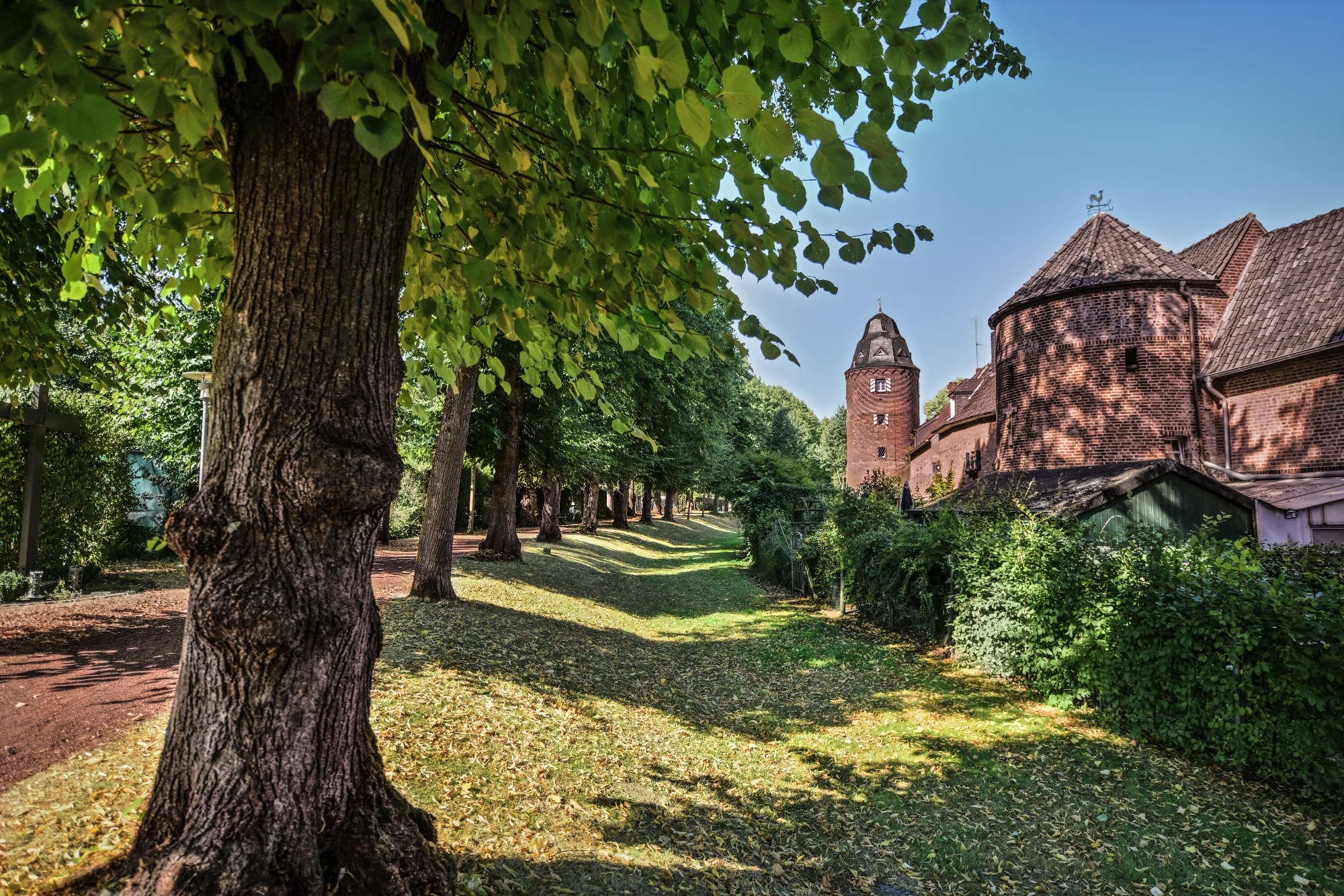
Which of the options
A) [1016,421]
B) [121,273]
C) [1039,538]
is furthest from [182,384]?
[1016,421]

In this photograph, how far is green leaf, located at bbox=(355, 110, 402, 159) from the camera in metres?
1.69

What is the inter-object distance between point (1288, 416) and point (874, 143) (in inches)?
886

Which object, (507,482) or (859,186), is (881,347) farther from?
(859,186)

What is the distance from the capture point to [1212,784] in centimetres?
589

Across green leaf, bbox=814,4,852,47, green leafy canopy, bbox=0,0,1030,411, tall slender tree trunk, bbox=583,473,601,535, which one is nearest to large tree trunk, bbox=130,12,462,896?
green leafy canopy, bbox=0,0,1030,411

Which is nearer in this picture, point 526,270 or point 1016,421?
point 526,270

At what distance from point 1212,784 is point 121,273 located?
32.4ft

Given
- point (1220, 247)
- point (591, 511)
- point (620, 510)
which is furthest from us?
point (620, 510)

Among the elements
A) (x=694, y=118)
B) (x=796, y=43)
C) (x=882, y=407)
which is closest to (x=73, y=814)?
(x=694, y=118)

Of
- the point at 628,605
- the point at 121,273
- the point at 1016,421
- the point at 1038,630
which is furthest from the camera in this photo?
the point at 1016,421

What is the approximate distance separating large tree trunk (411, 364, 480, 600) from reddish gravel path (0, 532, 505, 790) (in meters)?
0.67

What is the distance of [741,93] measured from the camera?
1.85m

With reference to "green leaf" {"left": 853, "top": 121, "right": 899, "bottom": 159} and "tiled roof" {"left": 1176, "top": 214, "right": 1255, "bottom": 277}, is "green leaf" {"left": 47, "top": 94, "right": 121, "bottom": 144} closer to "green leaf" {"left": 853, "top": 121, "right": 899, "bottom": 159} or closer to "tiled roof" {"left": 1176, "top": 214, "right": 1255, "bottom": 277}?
"green leaf" {"left": 853, "top": 121, "right": 899, "bottom": 159}

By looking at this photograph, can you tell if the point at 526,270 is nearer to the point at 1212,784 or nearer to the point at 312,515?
the point at 312,515
